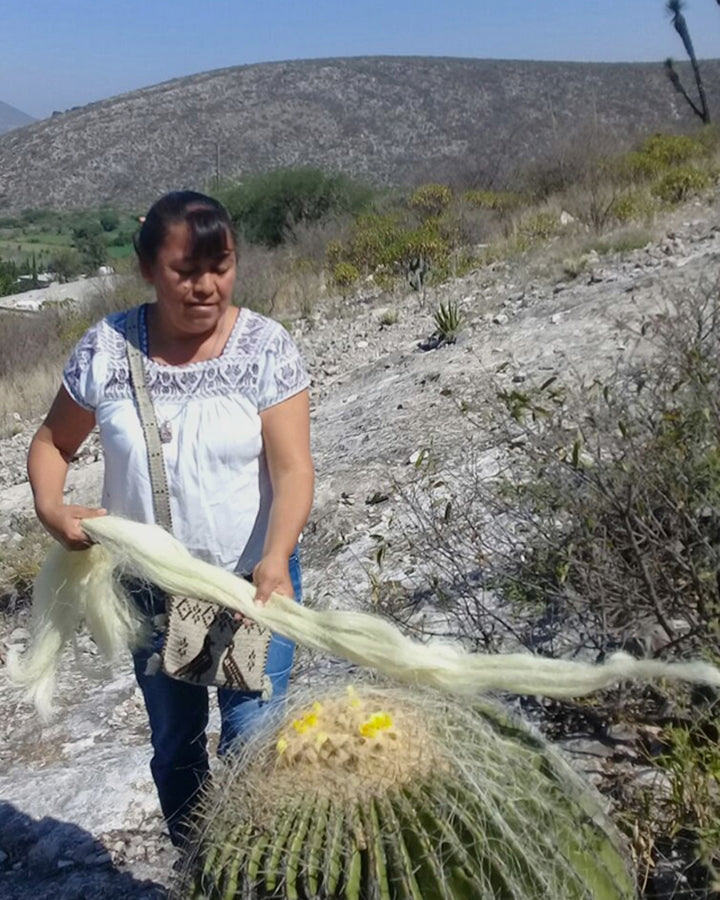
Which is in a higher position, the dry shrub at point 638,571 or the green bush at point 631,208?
the green bush at point 631,208

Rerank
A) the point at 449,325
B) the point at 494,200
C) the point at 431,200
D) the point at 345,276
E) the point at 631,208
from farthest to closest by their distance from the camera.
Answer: the point at 431,200 → the point at 494,200 → the point at 345,276 → the point at 631,208 → the point at 449,325

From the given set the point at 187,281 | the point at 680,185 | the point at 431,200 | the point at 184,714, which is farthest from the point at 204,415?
the point at 431,200

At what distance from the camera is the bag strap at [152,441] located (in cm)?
243

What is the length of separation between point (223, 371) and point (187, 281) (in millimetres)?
209

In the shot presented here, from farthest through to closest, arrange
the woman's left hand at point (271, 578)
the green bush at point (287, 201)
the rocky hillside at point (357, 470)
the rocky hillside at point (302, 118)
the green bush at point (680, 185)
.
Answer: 1. the rocky hillside at point (302, 118)
2. the green bush at point (287, 201)
3. the green bush at point (680, 185)
4. the rocky hillside at point (357, 470)
5. the woman's left hand at point (271, 578)

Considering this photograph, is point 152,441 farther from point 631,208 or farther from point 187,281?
point 631,208

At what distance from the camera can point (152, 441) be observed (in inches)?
95.6

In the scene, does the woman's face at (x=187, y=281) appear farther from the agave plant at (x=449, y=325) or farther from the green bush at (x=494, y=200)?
the green bush at (x=494, y=200)

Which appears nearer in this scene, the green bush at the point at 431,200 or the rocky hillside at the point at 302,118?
the green bush at the point at 431,200

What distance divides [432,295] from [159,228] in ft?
28.3

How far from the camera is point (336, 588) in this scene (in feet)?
14.9

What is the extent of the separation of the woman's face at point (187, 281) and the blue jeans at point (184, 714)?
1.93 feet

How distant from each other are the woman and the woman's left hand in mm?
31

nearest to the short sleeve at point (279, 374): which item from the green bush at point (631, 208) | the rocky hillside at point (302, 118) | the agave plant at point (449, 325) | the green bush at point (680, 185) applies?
the agave plant at point (449, 325)
